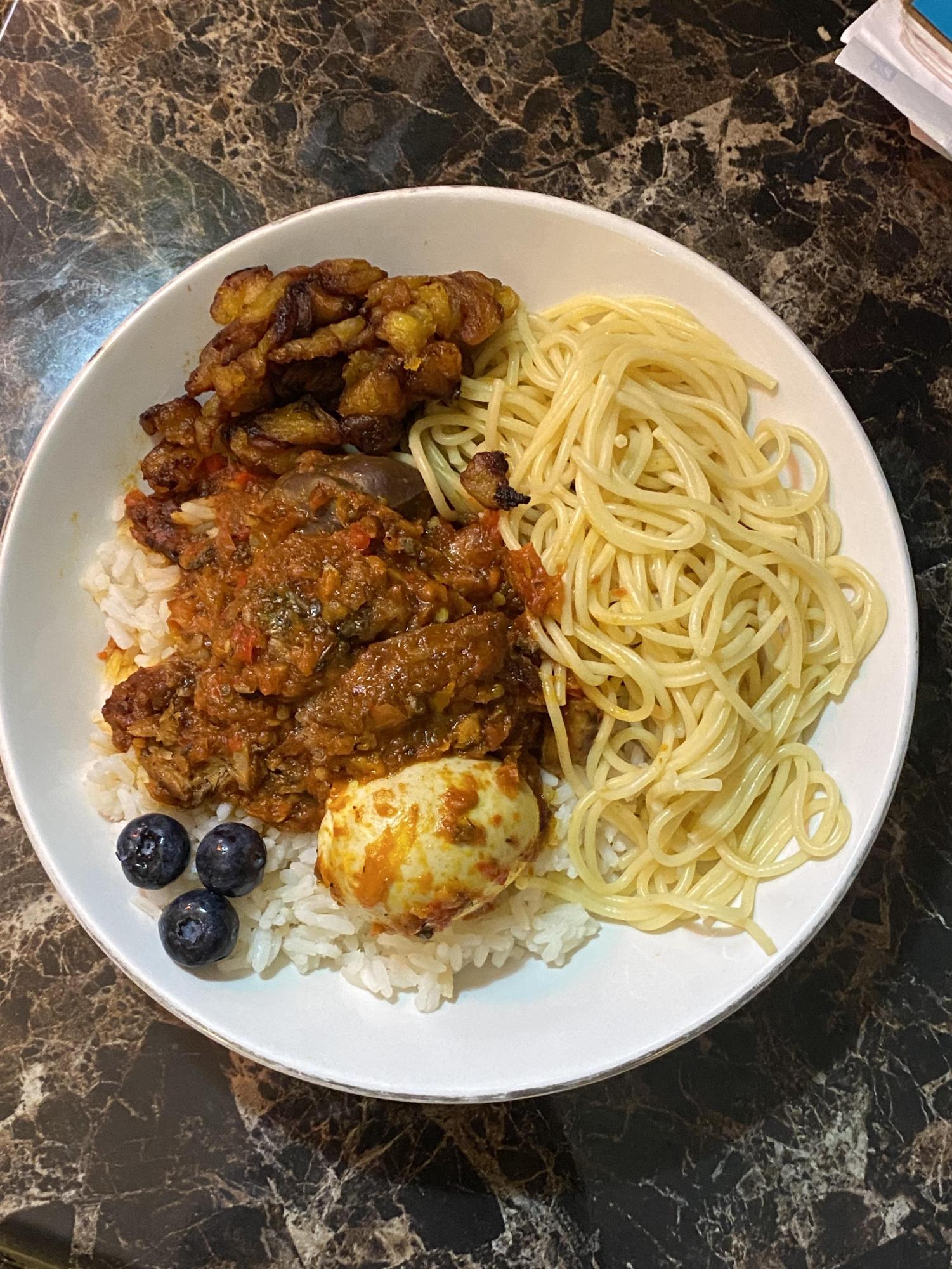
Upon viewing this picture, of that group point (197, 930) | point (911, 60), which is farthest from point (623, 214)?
point (197, 930)

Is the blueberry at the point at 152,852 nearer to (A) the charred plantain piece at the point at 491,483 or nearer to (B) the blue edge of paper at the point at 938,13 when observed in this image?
(A) the charred plantain piece at the point at 491,483

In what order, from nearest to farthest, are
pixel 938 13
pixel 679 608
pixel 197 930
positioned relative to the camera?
1. pixel 197 930
2. pixel 679 608
3. pixel 938 13

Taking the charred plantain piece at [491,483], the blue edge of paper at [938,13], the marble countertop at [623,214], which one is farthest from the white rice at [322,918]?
the blue edge of paper at [938,13]

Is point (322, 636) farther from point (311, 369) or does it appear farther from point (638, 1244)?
point (638, 1244)

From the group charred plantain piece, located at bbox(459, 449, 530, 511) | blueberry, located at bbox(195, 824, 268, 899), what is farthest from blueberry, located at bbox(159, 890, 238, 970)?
charred plantain piece, located at bbox(459, 449, 530, 511)

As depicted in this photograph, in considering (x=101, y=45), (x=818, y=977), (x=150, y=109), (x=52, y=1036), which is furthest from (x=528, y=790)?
(x=101, y=45)

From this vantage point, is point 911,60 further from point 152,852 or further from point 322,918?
point 152,852
